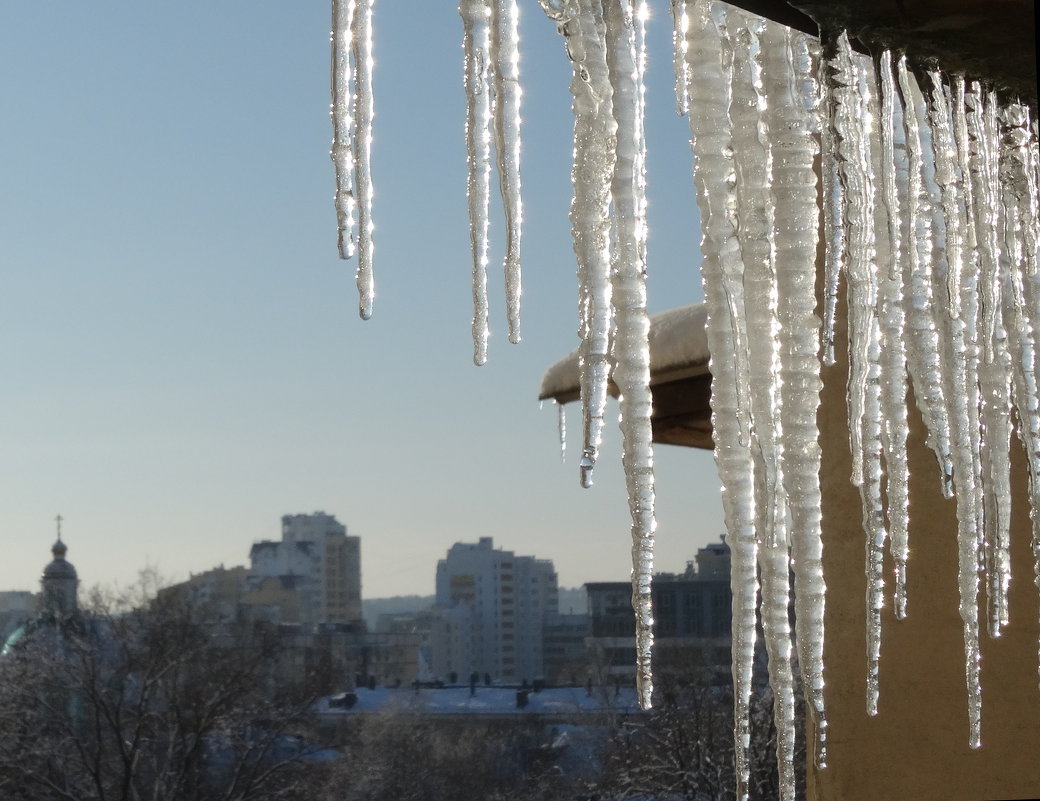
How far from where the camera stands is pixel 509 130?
803mm

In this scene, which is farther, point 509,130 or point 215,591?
point 215,591

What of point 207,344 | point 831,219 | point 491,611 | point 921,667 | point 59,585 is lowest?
point 491,611

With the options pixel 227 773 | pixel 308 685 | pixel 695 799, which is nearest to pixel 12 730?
pixel 227 773

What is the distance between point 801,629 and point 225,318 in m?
25.8

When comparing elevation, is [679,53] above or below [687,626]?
above

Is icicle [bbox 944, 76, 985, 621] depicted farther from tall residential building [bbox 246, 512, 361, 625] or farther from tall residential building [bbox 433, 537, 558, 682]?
tall residential building [bbox 246, 512, 361, 625]

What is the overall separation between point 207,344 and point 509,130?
2607cm

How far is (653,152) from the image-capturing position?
82cm

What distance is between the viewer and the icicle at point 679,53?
0.83m

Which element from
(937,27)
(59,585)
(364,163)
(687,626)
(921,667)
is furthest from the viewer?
(59,585)

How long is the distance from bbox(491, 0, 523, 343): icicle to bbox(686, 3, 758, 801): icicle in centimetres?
13

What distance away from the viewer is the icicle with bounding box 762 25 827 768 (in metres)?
0.82

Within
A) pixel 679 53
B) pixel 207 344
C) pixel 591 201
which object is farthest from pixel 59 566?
pixel 591 201

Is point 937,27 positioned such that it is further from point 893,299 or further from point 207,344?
point 207,344
